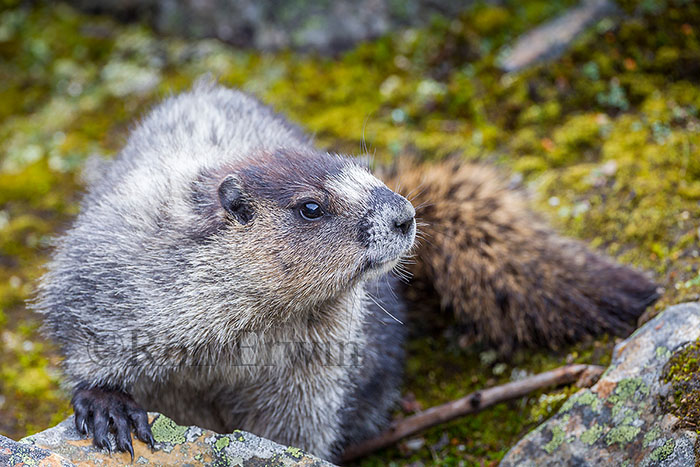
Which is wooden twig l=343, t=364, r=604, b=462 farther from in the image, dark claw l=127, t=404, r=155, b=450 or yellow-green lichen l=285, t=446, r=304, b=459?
dark claw l=127, t=404, r=155, b=450

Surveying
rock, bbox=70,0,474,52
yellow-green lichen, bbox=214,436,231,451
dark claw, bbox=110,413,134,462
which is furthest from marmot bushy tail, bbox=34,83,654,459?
rock, bbox=70,0,474,52

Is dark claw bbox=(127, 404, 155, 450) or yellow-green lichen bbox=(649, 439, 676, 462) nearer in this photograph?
yellow-green lichen bbox=(649, 439, 676, 462)

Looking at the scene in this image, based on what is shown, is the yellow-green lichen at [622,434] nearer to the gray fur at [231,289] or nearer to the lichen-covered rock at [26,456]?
the gray fur at [231,289]

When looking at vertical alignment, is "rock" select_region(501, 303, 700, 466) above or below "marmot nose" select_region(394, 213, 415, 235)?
below

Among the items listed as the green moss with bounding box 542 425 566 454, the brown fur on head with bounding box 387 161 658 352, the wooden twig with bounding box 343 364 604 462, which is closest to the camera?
the green moss with bounding box 542 425 566 454

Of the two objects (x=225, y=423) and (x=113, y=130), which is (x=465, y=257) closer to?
(x=225, y=423)
